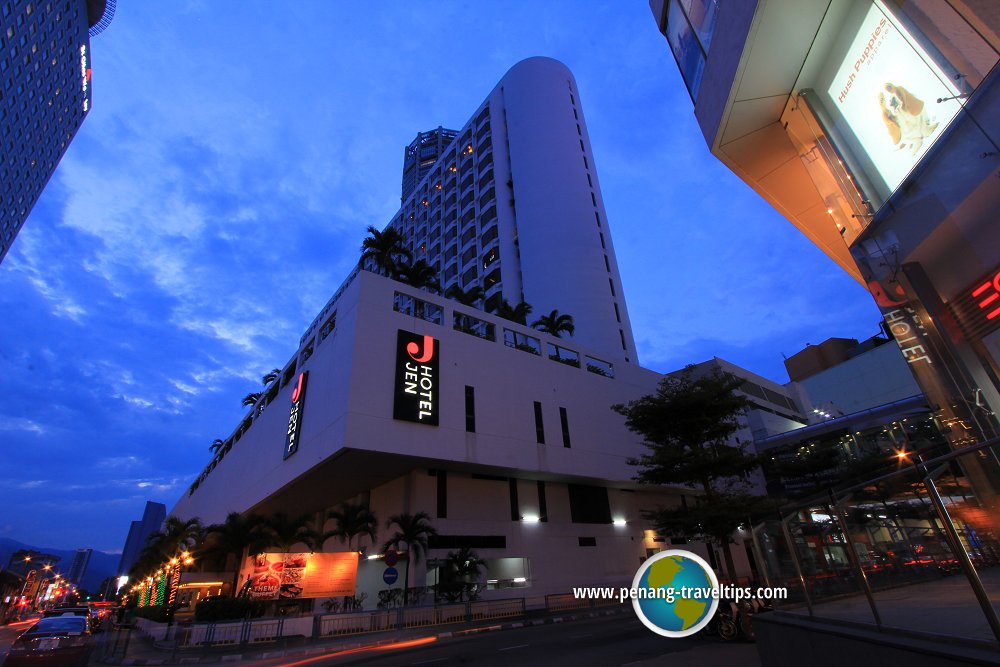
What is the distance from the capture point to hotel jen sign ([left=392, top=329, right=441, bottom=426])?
26375 millimetres

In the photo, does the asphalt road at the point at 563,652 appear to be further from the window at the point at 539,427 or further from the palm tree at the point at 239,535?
the palm tree at the point at 239,535

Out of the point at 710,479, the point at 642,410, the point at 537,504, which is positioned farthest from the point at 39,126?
the point at 710,479

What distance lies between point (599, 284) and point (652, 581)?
4366 cm

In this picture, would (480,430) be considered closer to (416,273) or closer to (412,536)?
(412,536)

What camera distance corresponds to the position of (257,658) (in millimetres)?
14648

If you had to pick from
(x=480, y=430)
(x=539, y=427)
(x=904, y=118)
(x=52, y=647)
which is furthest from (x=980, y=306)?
(x=539, y=427)

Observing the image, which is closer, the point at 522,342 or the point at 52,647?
the point at 52,647

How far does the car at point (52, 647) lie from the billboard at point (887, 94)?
21413 mm

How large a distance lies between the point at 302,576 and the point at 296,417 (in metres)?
10.0

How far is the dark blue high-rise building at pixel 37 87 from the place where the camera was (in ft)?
169

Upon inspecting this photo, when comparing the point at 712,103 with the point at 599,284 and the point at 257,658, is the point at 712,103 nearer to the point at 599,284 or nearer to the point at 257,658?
the point at 257,658

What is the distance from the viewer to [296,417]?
31578 millimetres

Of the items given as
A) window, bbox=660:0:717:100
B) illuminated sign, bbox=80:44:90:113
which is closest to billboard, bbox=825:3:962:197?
window, bbox=660:0:717:100

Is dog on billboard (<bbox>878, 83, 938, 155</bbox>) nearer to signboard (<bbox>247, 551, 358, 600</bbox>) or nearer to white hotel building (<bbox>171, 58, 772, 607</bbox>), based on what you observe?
white hotel building (<bbox>171, 58, 772, 607</bbox>)
